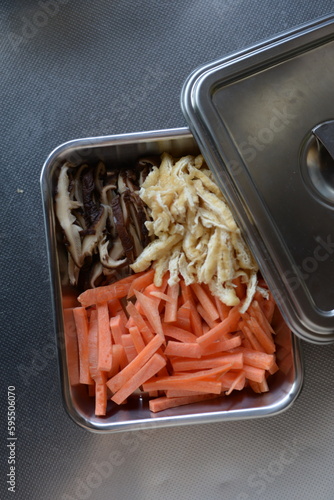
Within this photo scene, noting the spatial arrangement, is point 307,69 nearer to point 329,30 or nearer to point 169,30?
point 329,30

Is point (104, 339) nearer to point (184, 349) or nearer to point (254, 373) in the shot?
point (184, 349)

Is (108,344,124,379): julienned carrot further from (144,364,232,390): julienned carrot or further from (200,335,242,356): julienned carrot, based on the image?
(200,335,242,356): julienned carrot

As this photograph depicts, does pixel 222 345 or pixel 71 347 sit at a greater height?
pixel 71 347

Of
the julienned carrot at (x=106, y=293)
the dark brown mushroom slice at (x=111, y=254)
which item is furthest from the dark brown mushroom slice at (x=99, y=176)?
the julienned carrot at (x=106, y=293)

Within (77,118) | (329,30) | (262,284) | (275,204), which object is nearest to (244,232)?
(275,204)

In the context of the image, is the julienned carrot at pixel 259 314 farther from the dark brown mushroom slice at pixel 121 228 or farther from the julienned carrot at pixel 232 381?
the dark brown mushroom slice at pixel 121 228

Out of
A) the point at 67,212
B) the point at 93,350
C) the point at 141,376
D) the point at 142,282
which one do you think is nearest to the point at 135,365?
the point at 141,376
